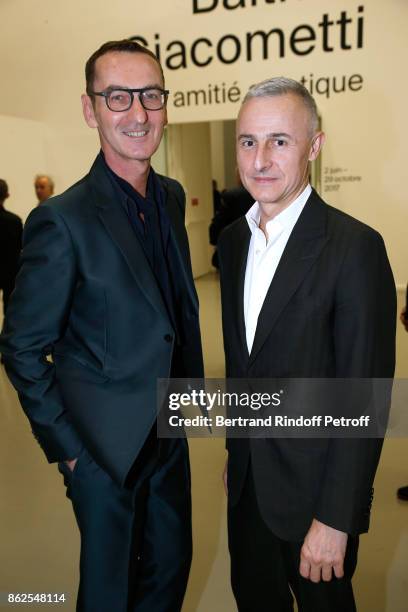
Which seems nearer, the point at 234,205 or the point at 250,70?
the point at 234,205

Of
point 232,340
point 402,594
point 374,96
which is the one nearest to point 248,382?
point 232,340

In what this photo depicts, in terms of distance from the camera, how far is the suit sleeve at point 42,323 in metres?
1.45

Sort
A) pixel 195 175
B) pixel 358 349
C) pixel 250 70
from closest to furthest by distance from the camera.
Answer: pixel 358 349
pixel 250 70
pixel 195 175

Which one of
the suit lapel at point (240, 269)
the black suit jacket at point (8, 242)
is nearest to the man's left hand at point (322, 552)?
the suit lapel at point (240, 269)

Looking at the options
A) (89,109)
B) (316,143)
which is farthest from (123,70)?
(316,143)

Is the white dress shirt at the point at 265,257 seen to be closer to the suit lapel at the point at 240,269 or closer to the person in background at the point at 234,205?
the suit lapel at the point at 240,269

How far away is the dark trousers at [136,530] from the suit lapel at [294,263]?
1.84 ft

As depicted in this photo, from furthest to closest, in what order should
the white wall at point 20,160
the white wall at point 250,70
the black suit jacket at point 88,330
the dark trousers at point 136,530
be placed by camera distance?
the white wall at point 20,160 < the white wall at point 250,70 < the dark trousers at point 136,530 < the black suit jacket at point 88,330

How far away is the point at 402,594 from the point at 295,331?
159cm

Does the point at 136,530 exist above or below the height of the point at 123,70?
below

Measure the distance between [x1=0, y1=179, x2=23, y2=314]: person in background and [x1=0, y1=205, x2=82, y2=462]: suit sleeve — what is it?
405cm

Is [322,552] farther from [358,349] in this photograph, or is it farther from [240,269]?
[240,269]

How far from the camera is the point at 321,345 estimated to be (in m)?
1.33

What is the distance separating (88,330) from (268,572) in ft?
2.91
